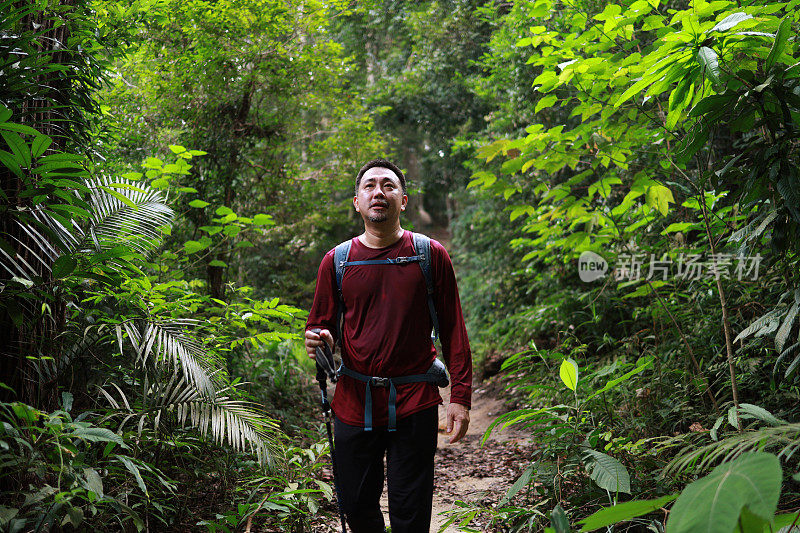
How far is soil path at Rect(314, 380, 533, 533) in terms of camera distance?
424 centimetres

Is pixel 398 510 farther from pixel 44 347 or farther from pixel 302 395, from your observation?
pixel 302 395

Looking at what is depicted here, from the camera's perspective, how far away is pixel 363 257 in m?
3.03

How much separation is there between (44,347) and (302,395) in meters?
4.70

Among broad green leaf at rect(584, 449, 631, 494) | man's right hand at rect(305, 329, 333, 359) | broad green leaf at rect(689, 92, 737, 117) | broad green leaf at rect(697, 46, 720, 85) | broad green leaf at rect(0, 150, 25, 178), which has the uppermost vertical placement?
broad green leaf at rect(697, 46, 720, 85)

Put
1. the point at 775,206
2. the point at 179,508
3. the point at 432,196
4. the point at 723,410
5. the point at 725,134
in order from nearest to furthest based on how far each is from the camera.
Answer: the point at 775,206
the point at 179,508
the point at 723,410
the point at 725,134
the point at 432,196

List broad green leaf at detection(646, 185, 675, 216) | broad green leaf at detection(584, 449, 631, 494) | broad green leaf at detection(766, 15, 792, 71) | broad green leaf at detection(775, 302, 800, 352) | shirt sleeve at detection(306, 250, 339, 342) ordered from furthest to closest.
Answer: broad green leaf at detection(646, 185, 675, 216), shirt sleeve at detection(306, 250, 339, 342), broad green leaf at detection(584, 449, 631, 494), broad green leaf at detection(775, 302, 800, 352), broad green leaf at detection(766, 15, 792, 71)

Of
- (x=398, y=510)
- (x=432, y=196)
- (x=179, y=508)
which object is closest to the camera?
(x=398, y=510)

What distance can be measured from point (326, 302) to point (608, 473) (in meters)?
1.73

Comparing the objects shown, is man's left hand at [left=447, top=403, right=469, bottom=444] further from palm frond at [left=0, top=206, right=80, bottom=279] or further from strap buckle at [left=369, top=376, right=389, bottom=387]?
palm frond at [left=0, top=206, right=80, bottom=279]

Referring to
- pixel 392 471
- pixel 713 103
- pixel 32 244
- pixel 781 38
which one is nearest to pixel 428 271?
pixel 392 471

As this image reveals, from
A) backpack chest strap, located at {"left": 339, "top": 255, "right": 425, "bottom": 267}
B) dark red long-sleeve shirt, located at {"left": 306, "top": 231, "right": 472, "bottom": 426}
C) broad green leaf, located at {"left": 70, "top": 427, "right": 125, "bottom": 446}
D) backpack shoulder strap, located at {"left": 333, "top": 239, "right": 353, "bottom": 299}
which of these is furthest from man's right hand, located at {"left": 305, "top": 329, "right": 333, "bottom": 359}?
broad green leaf, located at {"left": 70, "top": 427, "right": 125, "bottom": 446}

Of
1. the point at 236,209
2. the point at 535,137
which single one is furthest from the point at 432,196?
the point at 535,137

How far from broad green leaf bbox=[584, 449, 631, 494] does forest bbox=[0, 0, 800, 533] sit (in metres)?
0.01

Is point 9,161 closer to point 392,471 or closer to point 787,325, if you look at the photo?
point 392,471
